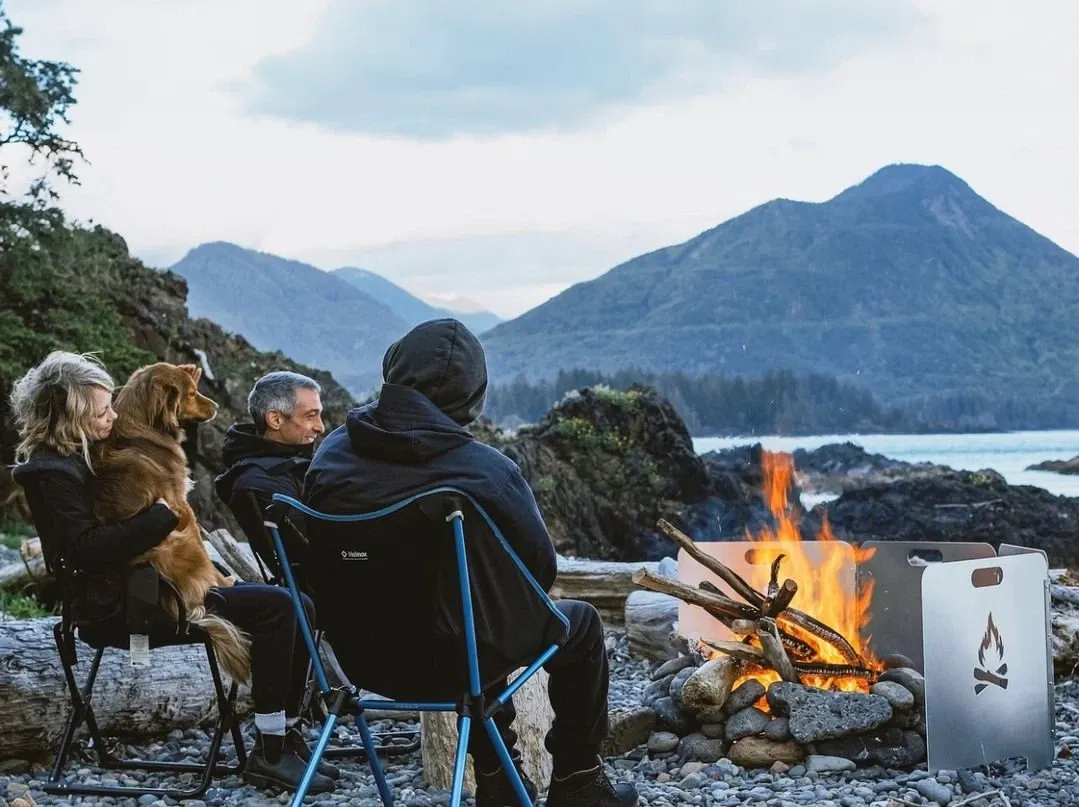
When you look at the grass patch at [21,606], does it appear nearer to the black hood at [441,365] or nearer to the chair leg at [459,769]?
the black hood at [441,365]

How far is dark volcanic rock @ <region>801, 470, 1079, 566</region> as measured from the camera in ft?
63.1

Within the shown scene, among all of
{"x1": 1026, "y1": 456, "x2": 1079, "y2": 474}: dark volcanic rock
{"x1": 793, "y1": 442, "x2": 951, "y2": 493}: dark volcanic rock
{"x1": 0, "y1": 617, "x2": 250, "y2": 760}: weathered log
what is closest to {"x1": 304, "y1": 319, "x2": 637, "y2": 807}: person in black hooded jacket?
{"x1": 0, "y1": 617, "x2": 250, "y2": 760}: weathered log

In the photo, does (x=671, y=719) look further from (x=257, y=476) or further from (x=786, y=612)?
(x=257, y=476)

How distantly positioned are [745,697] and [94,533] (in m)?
2.40

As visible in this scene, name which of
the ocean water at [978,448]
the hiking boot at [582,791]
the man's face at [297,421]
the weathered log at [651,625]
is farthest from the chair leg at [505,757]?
the ocean water at [978,448]

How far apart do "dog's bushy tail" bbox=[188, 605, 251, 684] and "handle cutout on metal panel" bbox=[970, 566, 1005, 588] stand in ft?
8.36

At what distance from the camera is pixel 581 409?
63.2 ft

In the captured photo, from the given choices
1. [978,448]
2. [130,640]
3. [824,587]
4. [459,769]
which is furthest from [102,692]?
[978,448]

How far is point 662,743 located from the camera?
4.66 metres

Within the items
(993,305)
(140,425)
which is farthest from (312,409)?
(993,305)

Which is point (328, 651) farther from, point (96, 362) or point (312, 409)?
point (96, 362)

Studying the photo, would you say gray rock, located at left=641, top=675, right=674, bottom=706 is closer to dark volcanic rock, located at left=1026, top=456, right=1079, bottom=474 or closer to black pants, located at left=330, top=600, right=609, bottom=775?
black pants, located at left=330, top=600, right=609, bottom=775

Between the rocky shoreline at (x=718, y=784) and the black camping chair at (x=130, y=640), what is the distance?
0.05 meters

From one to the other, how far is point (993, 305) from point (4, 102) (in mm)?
43018
